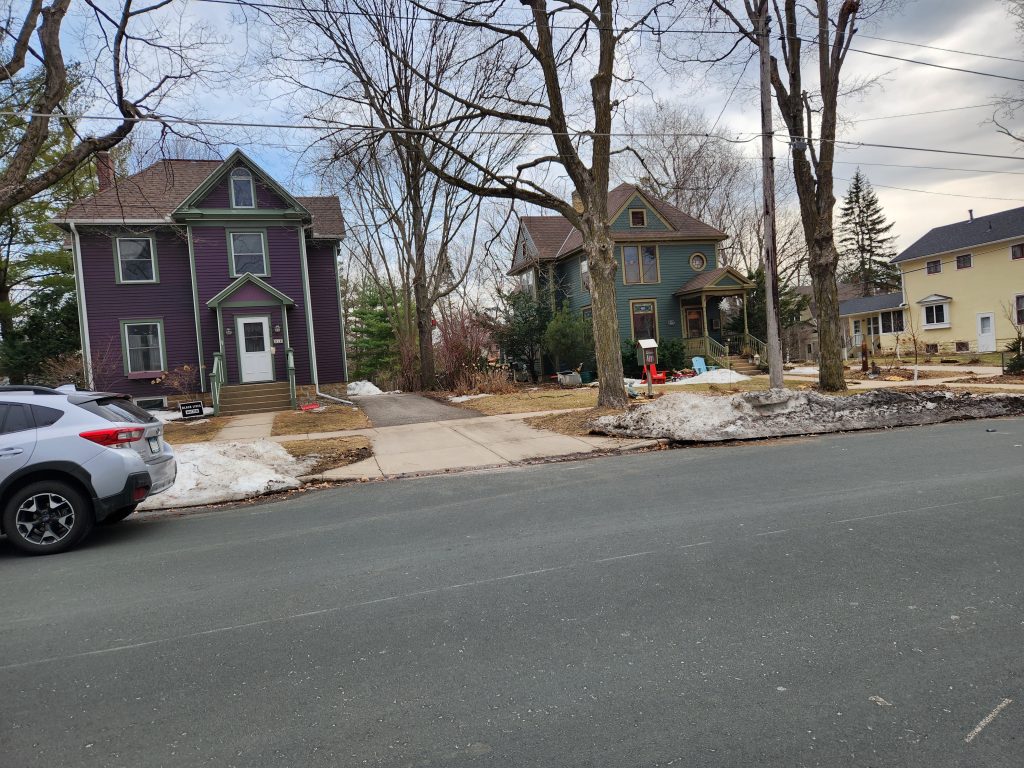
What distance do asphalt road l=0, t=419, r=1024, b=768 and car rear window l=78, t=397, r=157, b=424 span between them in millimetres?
1269

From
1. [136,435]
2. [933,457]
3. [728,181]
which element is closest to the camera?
[136,435]

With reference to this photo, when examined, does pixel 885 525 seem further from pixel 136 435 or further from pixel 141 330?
pixel 141 330

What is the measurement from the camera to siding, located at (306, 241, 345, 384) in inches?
990

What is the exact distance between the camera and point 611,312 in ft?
49.8

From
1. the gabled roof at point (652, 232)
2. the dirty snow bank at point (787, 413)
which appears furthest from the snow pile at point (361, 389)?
the dirty snow bank at point (787, 413)

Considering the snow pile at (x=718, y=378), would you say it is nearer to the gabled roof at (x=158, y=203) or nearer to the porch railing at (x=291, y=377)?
the porch railing at (x=291, y=377)

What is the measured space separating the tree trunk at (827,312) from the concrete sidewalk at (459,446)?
8.35 metres

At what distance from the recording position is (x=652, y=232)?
33.2 metres

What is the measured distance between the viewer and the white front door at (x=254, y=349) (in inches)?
914

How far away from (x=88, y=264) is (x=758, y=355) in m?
27.6

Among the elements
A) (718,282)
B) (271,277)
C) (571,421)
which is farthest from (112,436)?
(718,282)

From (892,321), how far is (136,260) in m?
43.9

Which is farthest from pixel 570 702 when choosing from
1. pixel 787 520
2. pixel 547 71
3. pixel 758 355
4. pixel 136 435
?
pixel 758 355

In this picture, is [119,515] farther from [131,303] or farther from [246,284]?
[131,303]
